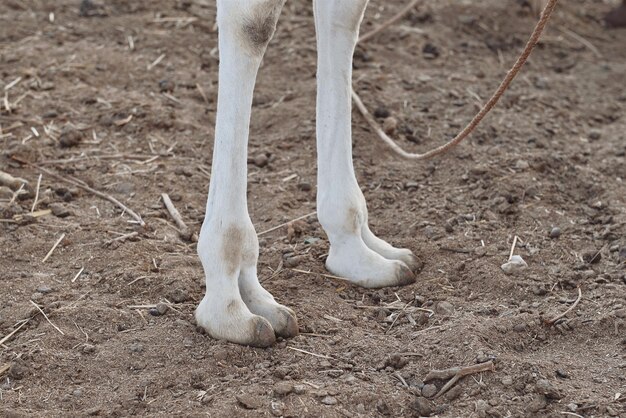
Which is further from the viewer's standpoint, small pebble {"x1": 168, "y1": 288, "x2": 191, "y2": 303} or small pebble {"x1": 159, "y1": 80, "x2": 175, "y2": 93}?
small pebble {"x1": 159, "y1": 80, "x2": 175, "y2": 93}

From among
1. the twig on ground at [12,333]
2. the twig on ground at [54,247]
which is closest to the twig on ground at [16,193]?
the twig on ground at [54,247]

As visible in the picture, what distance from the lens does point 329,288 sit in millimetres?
4066

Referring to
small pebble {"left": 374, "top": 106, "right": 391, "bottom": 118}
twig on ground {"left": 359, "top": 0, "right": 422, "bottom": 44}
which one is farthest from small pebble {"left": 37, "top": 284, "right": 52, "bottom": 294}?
twig on ground {"left": 359, "top": 0, "right": 422, "bottom": 44}

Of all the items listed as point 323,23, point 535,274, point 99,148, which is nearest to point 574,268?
point 535,274

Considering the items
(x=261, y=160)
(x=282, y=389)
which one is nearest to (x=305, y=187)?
(x=261, y=160)

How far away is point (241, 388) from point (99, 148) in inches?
86.9

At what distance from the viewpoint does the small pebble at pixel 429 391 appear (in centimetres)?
334

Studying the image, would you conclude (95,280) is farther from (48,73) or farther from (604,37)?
(604,37)

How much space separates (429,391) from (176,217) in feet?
5.29

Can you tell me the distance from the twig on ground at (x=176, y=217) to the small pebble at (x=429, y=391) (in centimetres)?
143

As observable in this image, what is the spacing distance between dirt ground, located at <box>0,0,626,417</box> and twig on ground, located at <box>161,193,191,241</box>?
0.03m

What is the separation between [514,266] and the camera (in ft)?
13.7

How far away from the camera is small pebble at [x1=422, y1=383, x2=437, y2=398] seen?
11.0ft

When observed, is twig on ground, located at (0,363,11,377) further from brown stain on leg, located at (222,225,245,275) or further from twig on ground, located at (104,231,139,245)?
twig on ground, located at (104,231,139,245)
